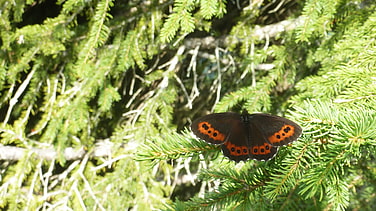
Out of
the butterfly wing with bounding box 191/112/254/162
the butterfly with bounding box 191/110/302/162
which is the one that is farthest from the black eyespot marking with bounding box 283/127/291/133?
the butterfly wing with bounding box 191/112/254/162

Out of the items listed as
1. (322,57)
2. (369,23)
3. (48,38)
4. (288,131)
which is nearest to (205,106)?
(322,57)

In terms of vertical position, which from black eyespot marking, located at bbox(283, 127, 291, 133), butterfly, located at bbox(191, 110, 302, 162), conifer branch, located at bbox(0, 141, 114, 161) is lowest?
conifer branch, located at bbox(0, 141, 114, 161)

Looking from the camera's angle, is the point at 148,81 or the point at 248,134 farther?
the point at 148,81

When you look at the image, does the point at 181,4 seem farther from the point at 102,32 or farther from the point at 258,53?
the point at 258,53

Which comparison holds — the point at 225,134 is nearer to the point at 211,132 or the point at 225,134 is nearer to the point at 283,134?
the point at 211,132

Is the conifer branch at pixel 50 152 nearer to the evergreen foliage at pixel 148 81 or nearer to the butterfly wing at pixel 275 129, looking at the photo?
the evergreen foliage at pixel 148 81

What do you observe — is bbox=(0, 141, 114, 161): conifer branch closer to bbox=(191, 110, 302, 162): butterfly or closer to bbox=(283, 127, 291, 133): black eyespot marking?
bbox=(191, 110, 302, 162): butterfly

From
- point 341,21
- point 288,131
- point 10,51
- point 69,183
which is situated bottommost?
point 69,183

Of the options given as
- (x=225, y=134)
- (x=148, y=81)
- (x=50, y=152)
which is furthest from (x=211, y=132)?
(x=50, y=152)

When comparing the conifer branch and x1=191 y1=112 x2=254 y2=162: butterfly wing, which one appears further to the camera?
the conifer branch
